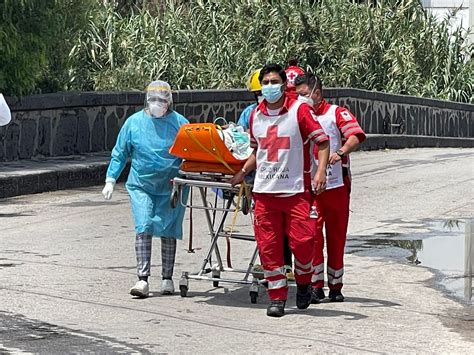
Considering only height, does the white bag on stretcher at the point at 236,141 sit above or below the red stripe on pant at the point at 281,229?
above

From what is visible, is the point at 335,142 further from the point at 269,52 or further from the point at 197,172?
the point at 269,52

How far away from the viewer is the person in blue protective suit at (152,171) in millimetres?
10445

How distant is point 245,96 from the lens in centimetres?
2411

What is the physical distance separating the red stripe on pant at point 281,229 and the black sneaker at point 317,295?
0.60 m

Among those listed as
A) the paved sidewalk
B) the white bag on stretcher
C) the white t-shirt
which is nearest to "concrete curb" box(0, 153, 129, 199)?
the paved sidewalk

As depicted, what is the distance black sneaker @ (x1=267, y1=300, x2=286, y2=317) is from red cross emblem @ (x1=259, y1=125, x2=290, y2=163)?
100 centimetres

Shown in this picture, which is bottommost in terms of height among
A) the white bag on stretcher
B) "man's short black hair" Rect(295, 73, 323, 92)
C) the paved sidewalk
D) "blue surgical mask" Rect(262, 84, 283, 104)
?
the paved sidewalk

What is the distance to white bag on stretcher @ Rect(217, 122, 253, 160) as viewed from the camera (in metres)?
9.93

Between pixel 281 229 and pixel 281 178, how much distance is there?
380 millimetres

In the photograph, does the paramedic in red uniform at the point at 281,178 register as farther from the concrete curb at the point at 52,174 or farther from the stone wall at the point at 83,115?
the stone wall at the point at 83,115

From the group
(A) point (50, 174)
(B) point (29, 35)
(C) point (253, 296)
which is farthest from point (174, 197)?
(B) point (29, 35)

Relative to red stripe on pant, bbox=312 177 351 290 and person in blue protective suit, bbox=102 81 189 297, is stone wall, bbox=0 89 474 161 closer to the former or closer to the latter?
person in blue protective suit, bbox=102 81 189 297

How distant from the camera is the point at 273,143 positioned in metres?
9.55

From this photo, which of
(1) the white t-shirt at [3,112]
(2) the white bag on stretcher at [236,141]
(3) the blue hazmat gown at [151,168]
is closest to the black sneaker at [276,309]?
(2) the white bag on stretcher at [236,141]
